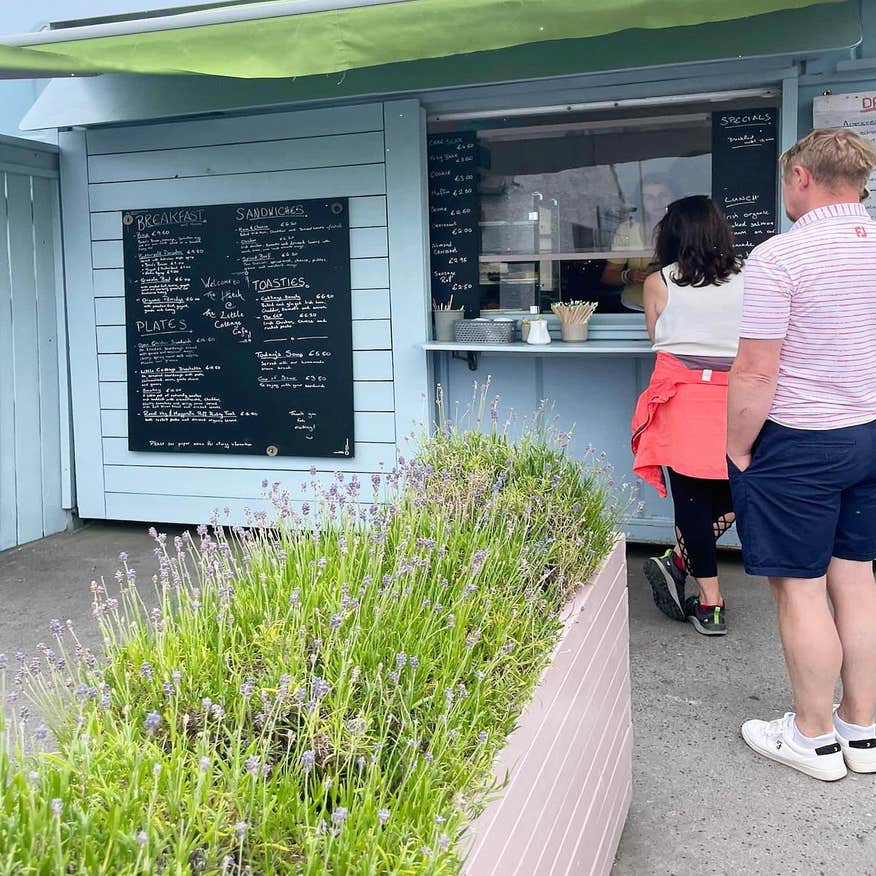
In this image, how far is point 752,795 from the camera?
306cm

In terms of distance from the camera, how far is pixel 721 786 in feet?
10.2

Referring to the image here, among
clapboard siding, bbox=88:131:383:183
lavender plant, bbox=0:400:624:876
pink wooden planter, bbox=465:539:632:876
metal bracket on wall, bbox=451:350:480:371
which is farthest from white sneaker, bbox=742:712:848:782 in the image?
clapboard siding, bbox=88:131:383:183

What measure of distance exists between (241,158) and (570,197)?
75.0 inches

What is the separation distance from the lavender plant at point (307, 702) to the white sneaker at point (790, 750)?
1177 mm

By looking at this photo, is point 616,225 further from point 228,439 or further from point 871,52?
point 228,439

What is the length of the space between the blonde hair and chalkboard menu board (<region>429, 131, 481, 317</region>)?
2.86 metres

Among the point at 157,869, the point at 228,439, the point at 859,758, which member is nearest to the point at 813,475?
the point at 859,758

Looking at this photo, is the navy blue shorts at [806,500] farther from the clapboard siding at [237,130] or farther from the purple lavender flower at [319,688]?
the clapboard siding at [237,130]

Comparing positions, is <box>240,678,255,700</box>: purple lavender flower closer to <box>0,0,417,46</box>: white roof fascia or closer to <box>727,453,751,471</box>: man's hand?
<box>727,453,751,471</box>: man's hand

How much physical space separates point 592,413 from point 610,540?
2.70m

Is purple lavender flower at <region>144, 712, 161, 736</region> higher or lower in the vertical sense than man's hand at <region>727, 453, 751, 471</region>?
lower

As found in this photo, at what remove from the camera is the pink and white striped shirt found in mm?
2809

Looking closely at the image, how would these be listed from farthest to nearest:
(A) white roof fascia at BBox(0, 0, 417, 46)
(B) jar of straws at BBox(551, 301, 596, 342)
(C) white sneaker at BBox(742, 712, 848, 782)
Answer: (B) jar of straws at BBox(551, 301, 596, 342), (A) white roof fascia at BBox(0, 0, 417, 46), (C) white sneaker at BBox(742, 712, 848, 782)

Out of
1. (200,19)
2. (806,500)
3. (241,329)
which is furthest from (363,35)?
(806,500)
